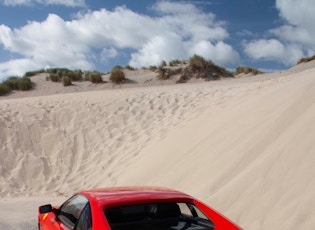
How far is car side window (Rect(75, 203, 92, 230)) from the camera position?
144 inches

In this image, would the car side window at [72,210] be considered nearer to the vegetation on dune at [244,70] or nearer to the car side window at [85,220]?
the car side window at [85,220]

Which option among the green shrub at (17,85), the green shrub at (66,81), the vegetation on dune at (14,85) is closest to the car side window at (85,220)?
the vegetation on dune at (14,85)

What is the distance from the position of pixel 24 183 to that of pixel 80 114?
434 cm

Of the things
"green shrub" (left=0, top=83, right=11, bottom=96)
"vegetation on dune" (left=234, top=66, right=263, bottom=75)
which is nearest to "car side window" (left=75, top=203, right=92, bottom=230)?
"green shrub" (left=0, top=83, right=11, bottom=96)

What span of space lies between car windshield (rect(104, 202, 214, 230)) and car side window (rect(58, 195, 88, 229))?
0.34 meters

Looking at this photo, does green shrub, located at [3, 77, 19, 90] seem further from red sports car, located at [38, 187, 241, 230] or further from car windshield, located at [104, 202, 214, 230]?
car windshield, located at [104, 202, 214, 230]

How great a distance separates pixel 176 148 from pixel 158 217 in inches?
280

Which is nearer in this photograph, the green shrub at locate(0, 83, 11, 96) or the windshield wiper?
the windshield wiper

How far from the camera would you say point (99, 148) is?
1441 centimetres

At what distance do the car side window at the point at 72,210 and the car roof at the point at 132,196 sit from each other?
0.37ft

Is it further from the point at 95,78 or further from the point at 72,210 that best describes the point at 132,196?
the point at 95,78

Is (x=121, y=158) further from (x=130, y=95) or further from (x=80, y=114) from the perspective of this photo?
(x=130, y=95)

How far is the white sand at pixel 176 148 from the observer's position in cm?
681

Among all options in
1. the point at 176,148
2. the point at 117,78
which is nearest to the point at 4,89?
the point at 117,78
